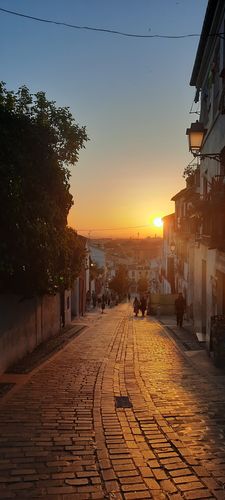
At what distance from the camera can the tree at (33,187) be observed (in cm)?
988

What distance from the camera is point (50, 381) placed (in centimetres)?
938

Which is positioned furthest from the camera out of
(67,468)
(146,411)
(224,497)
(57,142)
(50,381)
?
(57,142)

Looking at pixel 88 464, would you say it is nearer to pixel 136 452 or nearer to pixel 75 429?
pixel 136 452

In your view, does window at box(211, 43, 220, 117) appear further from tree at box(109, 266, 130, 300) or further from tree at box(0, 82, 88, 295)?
tree at box(109, 266, 130, 300)

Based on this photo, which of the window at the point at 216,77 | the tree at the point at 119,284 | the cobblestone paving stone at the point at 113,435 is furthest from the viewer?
the tree at the point at 119,284

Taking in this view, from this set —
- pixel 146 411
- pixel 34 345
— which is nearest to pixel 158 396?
pixel 146 411

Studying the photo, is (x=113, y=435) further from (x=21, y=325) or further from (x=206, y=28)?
(x=206, y=28)

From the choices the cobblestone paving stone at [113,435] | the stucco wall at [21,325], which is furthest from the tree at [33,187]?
the cobblestone paving stone at [113,435]

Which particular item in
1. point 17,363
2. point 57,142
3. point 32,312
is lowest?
point 17,363

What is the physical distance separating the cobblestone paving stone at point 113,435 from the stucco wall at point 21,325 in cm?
110

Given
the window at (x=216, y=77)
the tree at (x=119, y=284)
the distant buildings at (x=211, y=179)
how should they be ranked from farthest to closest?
the tree at (x=119, y=284)
the window at (x=216, y=77)
the distant buildings at (x=211, y=179)

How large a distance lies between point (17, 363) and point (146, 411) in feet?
16.8

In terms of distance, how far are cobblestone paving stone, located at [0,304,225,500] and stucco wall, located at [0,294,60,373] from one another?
110 cm

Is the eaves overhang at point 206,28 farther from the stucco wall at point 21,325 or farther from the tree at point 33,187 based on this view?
the stucco wall at point 21,325
